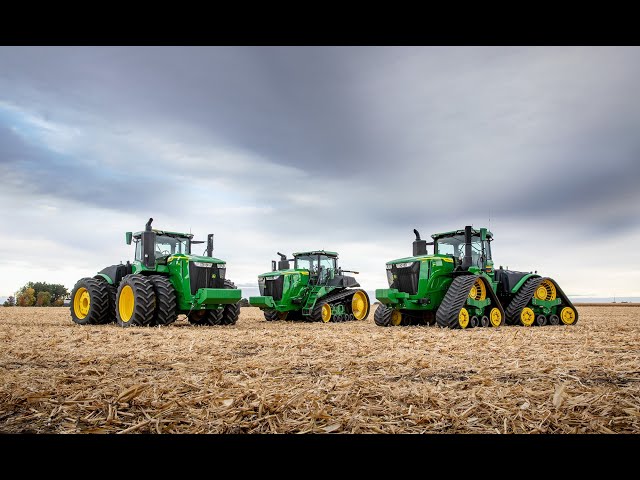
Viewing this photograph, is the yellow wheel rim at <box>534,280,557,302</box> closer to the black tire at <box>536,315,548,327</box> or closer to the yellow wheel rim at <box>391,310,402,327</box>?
the black tire at <box>536,315,548,327</box>

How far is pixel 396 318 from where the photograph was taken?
584 inches

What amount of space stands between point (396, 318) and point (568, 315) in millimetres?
6273

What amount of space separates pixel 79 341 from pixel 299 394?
6.42 metres

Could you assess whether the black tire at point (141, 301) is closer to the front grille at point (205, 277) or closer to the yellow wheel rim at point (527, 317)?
the front grille at point (205, 277)

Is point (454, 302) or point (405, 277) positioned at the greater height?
point (405, 277)

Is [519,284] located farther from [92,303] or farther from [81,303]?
[81,303]

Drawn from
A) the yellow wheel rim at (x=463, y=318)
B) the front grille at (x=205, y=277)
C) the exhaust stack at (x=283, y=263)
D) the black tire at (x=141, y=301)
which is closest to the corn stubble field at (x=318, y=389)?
the black tire at (x=141, y=301)

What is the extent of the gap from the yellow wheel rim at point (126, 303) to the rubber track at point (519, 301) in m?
11.3

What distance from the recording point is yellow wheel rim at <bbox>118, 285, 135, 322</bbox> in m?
13.3

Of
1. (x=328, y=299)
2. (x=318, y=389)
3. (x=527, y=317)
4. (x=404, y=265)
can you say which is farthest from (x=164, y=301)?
(x=527, y=317)
